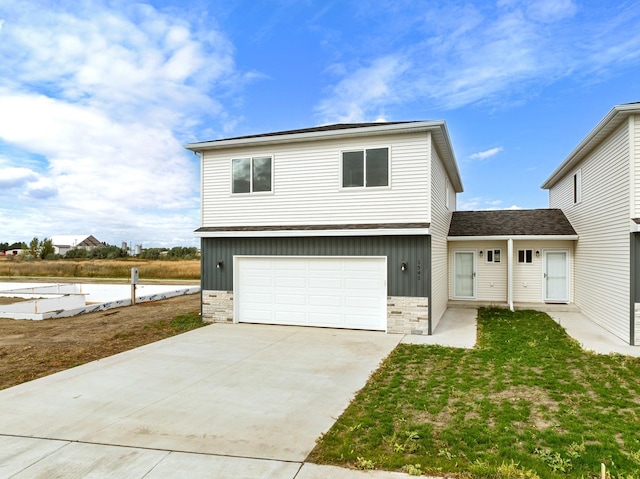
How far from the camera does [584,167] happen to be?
39.1ft

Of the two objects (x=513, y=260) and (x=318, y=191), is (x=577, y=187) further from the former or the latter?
(x=318, y=191)

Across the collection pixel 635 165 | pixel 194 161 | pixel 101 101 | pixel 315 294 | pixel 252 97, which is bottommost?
pixel 315 294

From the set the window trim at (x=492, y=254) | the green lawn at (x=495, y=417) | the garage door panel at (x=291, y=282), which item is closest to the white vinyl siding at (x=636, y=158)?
the green lawn at (x=495, y=417)

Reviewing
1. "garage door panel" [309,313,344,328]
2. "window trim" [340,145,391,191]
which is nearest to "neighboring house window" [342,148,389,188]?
"window trim" [340,145,391,191]

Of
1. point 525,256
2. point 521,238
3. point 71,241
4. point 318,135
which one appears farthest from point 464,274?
point 71,241

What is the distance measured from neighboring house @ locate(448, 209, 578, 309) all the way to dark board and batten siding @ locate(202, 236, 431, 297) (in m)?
5.01

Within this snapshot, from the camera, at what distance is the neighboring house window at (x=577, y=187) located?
41.3ft

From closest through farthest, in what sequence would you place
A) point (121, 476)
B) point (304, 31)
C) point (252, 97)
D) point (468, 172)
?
1. point (121, 476)
2. point (304, 31)
3. point (252, 97)
4. point (468, 172)

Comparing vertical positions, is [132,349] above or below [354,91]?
below

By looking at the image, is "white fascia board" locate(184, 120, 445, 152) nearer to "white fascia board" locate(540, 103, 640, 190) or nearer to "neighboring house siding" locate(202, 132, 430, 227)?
"neighboring house siding" locate(202, 132, 430, 227)

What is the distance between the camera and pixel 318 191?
1038 cm

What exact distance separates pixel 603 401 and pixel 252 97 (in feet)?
51.2

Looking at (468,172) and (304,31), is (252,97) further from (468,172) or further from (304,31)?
(468,172)

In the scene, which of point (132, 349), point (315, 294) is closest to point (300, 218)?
point (315, 294)
